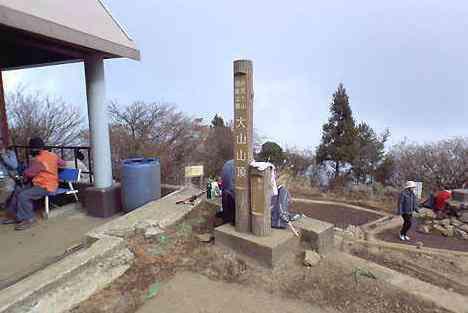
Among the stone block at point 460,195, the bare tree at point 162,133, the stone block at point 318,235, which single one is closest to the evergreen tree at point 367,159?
the stone block at point 460,195

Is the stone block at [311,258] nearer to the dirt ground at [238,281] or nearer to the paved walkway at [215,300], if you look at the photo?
the dirt ground at [238,281]

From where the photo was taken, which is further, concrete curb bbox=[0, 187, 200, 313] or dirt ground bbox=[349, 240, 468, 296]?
dirt ground bbox=[349, 240, 468, 296]

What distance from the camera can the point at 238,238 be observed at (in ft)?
12.4

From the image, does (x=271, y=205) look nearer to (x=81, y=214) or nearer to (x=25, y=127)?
(x=81, y=214)

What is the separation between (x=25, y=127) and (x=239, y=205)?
10768 millimetres

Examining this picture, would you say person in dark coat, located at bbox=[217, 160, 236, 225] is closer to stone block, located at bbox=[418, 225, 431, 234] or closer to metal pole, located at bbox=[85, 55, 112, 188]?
metal pole, located at bbox=[85, 55, 112, 188]

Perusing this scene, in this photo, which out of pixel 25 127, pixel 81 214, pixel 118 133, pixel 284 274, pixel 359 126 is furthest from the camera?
pixel 359 126

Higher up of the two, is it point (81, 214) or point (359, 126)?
point (359, 126)

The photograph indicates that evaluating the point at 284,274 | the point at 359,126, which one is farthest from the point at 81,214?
the point at 359,126

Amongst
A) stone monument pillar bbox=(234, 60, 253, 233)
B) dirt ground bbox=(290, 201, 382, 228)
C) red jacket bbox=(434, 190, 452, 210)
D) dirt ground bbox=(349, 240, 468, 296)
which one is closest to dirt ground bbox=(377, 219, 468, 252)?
dirt ground bbox=(290, 201, 382, 228)

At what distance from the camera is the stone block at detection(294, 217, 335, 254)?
3873mm

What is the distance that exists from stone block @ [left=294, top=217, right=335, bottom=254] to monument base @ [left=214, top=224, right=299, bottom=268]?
0.58ft

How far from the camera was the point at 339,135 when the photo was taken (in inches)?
923

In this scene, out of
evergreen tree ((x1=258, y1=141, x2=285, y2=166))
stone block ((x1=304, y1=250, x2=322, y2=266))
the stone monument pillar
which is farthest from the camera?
evergreen tree ((x1=258, y1=141, x2=285, y2=166))
